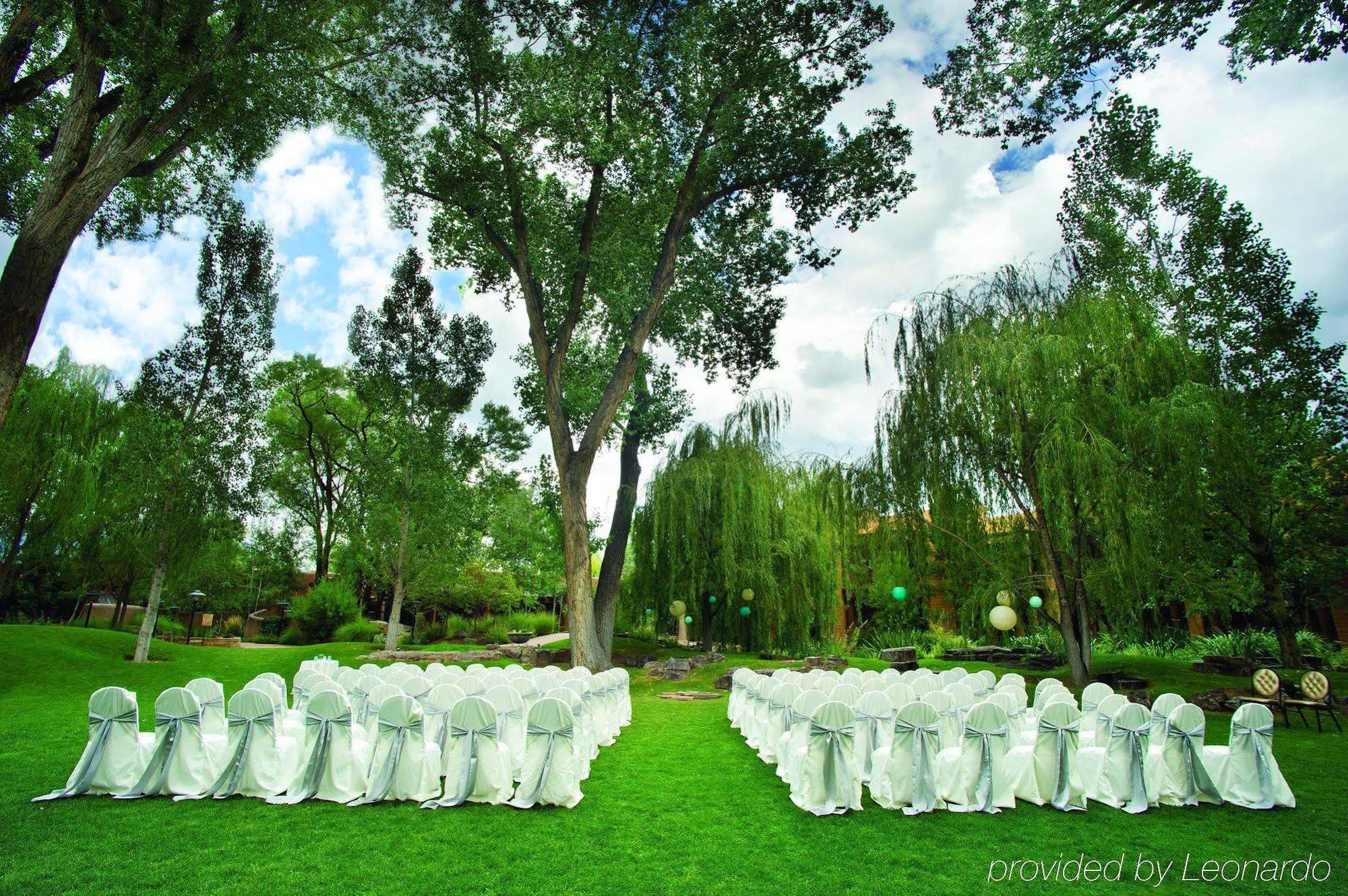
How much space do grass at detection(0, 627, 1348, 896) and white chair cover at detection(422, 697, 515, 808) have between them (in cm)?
18

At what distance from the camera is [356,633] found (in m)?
22.0

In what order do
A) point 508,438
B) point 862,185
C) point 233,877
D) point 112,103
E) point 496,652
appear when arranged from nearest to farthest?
point 233,877, point 112,103, point 862,185, point 496,652, point 508,438

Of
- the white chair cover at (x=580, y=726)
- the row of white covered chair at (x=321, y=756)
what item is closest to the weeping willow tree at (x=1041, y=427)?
the white chair cover at (x=580, y=726)

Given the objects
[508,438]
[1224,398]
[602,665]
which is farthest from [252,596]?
[1224,398]

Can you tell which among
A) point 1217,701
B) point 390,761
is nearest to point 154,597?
point 390,761

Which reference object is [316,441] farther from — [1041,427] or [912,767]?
[912,767]

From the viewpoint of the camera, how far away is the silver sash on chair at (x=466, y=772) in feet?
17.1

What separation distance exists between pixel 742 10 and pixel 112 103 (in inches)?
390

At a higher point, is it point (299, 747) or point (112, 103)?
point (112, 103)

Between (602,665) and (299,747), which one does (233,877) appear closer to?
(299,747)

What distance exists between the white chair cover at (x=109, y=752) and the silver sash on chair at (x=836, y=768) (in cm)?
545

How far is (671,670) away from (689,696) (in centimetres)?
223

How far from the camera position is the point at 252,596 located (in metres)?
28.9

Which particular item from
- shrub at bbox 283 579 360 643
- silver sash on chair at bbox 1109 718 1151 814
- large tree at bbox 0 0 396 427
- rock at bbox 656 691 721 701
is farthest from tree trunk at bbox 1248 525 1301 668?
shrub at bbox 283 579 360 643
